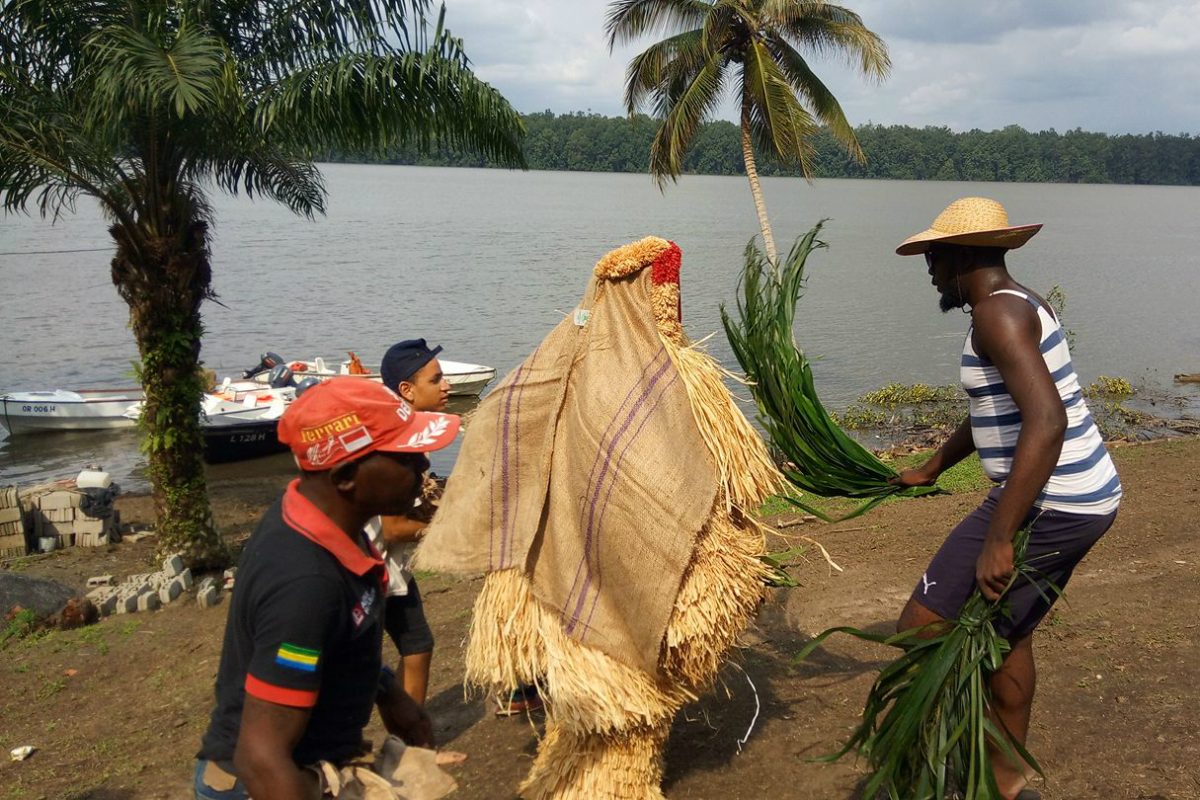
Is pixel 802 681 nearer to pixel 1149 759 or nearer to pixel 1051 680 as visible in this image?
pixel 1051 680

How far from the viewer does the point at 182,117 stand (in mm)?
8922

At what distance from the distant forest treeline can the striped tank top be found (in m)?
98.0

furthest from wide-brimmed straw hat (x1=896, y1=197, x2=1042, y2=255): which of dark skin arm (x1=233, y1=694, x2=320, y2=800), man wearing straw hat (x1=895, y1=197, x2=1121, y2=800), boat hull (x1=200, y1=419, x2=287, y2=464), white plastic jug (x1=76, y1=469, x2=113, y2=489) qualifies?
boat hull (x1=200, y1=419, x2=287, y2=464)

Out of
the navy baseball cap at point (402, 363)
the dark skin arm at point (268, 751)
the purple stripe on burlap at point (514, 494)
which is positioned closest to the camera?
the dark skin arm at point (268, 751)

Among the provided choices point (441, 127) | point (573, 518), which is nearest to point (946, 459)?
point (573, 518)

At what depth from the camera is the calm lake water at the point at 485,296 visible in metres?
25.1

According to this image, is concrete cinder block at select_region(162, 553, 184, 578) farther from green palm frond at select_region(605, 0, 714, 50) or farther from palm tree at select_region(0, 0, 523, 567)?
green palm frond at select_region(605, 0, 714, 50)

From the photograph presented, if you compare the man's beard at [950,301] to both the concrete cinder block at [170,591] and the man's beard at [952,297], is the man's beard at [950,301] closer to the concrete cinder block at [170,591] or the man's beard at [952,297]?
the man's beard at [952,297]

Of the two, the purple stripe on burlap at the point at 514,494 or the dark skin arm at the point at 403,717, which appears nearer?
the dark skin arm at the point at 403,717

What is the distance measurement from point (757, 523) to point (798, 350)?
3.50 feet

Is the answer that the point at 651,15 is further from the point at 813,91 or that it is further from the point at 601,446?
the point at 601,446

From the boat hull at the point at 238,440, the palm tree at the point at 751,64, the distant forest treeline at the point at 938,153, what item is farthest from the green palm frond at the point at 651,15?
the distant forest treeline at the point at 938,153

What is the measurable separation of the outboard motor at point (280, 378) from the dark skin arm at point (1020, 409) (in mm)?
18870

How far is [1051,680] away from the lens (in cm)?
521
